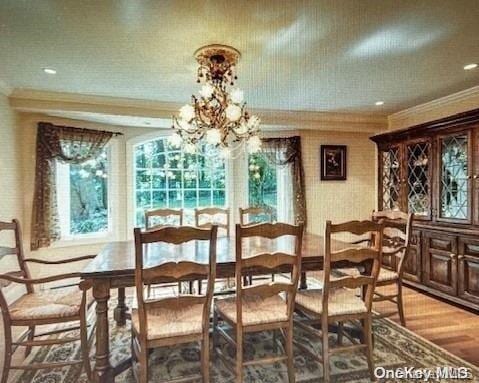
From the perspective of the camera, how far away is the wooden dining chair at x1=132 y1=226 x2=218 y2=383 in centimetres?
178

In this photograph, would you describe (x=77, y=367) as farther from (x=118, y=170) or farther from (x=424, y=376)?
(x=118, y=170)

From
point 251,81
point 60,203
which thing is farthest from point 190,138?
point 60,203

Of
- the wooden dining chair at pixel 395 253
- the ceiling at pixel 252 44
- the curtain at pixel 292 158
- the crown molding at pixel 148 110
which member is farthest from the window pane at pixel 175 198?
the wooden dining chair at pixel 395 253

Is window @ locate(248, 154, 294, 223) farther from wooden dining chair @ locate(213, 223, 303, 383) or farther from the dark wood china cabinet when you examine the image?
wooden dining chair @ locate(213, 223, 303, 383)

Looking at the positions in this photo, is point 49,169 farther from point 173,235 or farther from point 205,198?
point 173,235

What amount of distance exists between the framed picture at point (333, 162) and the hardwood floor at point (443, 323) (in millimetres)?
2074

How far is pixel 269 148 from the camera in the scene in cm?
505

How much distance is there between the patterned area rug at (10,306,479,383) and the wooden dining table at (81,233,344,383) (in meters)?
0.25

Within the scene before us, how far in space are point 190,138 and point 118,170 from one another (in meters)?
2.10

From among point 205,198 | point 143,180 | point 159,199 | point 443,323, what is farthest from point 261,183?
point 443,323

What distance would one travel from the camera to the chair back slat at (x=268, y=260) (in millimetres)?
1948

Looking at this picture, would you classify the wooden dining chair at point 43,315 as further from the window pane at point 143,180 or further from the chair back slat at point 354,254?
the window pane at point 143,180

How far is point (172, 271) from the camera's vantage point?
182 cm

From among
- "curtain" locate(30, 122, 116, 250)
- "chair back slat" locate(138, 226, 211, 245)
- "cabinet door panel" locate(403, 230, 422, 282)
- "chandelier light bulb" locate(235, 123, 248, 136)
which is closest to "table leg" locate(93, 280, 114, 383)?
"chair back slat" locate(138, 226, 211, 245)
